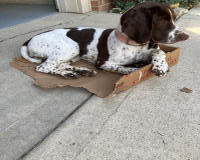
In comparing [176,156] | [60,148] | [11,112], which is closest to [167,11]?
[176,156]

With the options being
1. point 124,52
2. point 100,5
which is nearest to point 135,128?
point 124,52

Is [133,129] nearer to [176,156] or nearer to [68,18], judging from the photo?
[176,156]

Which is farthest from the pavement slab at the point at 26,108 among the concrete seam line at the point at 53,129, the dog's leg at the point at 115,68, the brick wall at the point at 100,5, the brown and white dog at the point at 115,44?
the brick wall at the point at 100,5

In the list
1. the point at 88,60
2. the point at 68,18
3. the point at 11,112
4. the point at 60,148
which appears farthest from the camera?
the point at 68,18

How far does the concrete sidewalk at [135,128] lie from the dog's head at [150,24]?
0.51 meters

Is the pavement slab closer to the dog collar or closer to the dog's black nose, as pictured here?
the dog collar

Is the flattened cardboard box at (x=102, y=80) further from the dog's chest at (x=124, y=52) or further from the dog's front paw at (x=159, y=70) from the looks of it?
the dog's chest at (x=124, y=52)

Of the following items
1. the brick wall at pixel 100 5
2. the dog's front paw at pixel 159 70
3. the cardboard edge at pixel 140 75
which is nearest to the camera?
the cardboard edge at pixel 140 75

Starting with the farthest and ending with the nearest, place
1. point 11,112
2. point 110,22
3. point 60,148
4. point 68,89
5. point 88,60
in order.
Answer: point 110,22 → point 88,60 → point 68,89 → point 11,112 → point 60,148

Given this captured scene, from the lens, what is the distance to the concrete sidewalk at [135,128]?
1453 millimetres

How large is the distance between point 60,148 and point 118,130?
0.49 metres

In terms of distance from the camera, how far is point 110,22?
485 centimetres

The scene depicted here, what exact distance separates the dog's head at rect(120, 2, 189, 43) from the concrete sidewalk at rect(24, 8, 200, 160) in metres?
0.51

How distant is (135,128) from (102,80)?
0.83 metres
